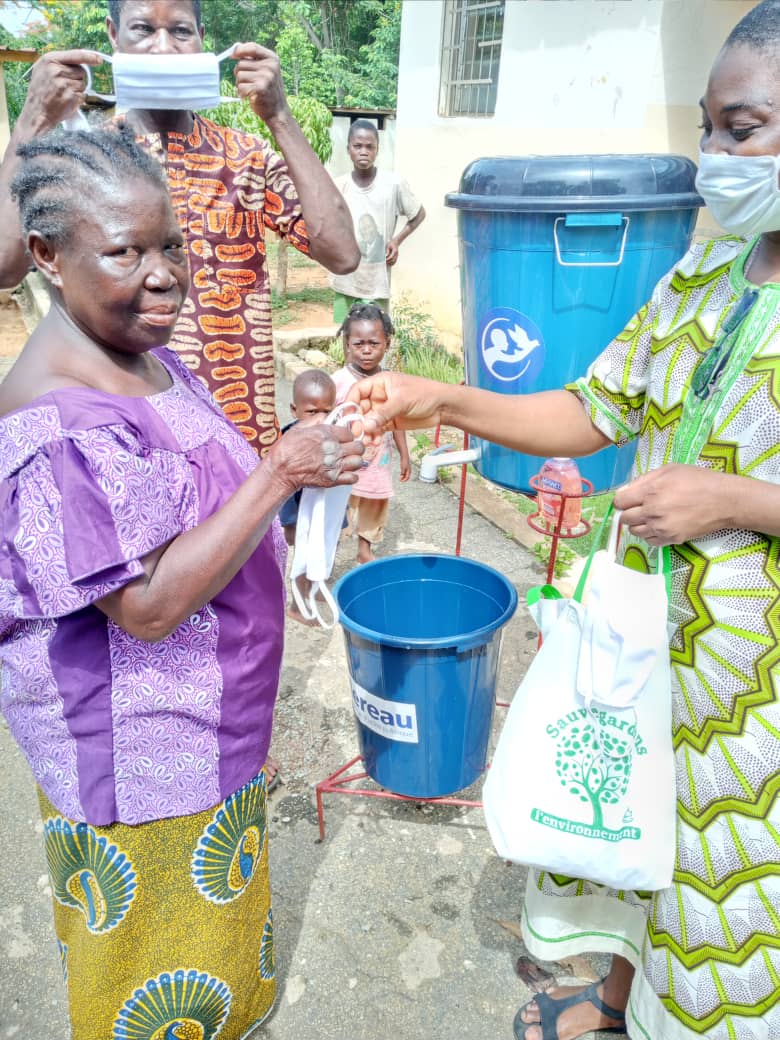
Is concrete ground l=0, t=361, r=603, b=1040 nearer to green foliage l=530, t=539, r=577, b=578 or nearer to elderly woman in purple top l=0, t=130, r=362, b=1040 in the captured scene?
elderly woman in purple top l=0, t=130, r=362, b=1040

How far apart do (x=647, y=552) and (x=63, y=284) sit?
1145 millimetres

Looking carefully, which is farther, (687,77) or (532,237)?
(687,77)

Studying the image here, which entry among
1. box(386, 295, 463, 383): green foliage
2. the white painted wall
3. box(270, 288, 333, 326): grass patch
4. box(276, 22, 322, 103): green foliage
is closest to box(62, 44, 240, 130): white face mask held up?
the white painted wall

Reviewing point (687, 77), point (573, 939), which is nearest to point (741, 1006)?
point (573, 939)

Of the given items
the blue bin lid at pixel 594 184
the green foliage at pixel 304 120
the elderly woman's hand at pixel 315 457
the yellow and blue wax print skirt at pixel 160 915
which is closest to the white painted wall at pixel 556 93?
the green foliage at pixel 304 120

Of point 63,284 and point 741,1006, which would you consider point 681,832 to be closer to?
point 741,1006

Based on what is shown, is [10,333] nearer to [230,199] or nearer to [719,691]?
[230,199]

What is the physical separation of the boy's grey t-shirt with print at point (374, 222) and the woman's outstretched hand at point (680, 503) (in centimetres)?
539

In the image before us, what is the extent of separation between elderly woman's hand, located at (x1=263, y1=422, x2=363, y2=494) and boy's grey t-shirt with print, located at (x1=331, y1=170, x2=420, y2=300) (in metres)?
5.23

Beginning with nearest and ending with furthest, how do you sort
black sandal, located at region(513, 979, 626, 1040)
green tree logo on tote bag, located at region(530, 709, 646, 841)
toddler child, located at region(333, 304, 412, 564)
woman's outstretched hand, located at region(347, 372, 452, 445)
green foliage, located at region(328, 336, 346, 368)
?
green tree logo on tote bag, located at region(530, 709, 646, 841), woman's outstretched hand, located at region(347, 372, 452, 445), black sandal, located at region(513, 979, 626, 1040), toddler child, located at region(333, 304, 412, 564), green foliage, located at region(328, 336, 346, 368)

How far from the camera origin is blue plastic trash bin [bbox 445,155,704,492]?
244cm

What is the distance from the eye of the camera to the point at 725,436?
4.45 ft

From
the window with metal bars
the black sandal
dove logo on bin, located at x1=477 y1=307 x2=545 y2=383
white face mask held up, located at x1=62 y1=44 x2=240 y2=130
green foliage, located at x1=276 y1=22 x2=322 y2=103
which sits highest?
green foliage, located at x1=276 y1=22 x2=322 y2=103

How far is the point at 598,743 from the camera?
1.48 metres
